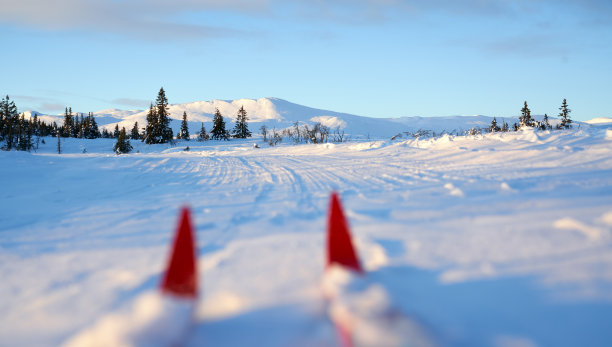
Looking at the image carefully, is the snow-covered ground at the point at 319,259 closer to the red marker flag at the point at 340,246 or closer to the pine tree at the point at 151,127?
the red marker flag at the point at 340,246

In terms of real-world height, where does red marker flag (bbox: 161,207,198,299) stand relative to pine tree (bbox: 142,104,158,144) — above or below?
below

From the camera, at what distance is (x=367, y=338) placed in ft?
4.81

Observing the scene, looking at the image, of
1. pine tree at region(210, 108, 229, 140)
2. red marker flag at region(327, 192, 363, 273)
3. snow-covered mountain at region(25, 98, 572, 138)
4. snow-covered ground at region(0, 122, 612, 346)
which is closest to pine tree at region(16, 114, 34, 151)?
pine tree at region(210, 108, 229, 140)

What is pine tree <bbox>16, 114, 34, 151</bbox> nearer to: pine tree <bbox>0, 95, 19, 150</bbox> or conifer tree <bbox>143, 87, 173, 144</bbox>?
pine tree <bbox>0, 95, 19, 150</bbox>

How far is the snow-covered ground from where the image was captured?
1704 millimetres

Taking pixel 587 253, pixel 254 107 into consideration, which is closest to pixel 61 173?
pixel 587 253

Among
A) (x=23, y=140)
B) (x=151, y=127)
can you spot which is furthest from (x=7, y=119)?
(x=151, y=127)

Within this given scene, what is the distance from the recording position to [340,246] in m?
2.03

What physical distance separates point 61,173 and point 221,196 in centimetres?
526

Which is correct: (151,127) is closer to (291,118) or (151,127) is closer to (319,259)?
(319,259)

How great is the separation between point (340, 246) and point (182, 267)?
0.87 metres

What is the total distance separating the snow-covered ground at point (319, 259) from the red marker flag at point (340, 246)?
0.65 ft

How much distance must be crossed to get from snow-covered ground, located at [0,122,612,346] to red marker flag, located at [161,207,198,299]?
0.14 m

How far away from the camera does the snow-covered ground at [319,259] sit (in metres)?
1.70
